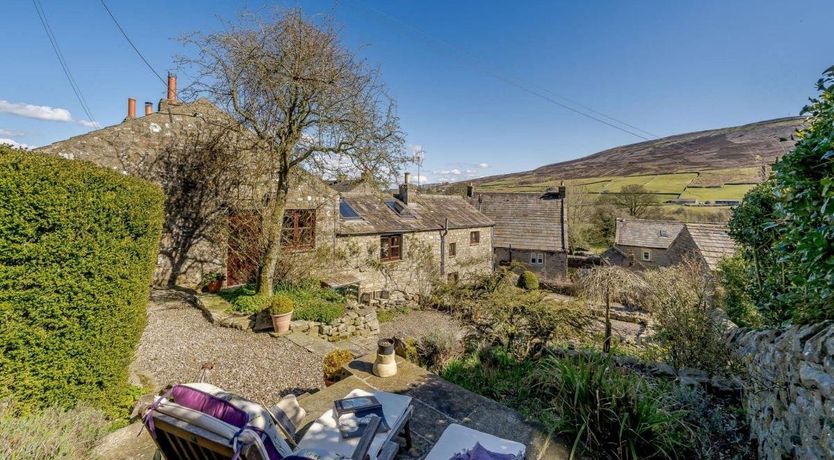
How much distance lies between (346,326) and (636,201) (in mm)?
40430

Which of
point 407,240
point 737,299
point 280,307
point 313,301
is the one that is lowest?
point 313,301

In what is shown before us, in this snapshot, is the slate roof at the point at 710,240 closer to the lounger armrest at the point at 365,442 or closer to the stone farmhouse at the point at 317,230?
the stone farmhouse at the point at 317,230

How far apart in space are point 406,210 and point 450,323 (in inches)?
329

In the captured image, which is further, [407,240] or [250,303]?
[407,240]

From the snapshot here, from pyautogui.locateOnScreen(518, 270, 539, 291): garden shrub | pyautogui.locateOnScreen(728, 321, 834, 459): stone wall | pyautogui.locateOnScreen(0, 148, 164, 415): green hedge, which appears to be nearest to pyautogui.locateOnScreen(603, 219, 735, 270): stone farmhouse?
pyautogui.locateOnScreen(518, 270, 539, 291): garden shrub

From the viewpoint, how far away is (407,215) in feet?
62.7

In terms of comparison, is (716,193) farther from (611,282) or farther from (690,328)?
(690,328)

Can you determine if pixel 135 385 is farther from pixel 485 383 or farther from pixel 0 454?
pixel 485 383

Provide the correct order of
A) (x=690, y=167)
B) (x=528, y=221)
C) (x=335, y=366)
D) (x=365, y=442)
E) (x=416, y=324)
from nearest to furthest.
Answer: (x=365, y=442)
(x=335, y=366)
(x=416, y=324)
(x=528, y=221)
(x=690, y=167)

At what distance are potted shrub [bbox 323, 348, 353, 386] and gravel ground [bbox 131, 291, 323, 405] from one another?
1226mm

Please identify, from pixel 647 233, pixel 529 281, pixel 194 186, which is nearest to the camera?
pixel 194 186

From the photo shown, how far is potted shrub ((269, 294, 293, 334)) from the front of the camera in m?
8.38

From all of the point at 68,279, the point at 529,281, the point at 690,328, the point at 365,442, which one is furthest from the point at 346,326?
the point at 529,281

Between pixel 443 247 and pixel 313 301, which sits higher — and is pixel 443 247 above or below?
above
